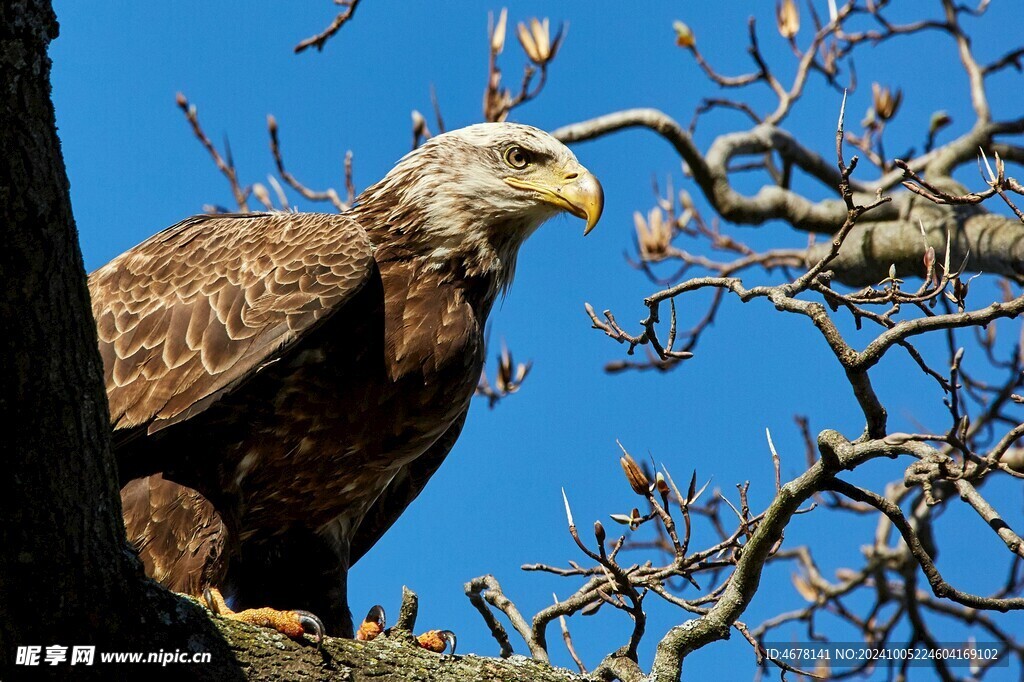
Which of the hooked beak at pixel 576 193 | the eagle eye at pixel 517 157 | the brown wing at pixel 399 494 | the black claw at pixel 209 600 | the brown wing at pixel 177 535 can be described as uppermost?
the eagle eye at pixel 517 157

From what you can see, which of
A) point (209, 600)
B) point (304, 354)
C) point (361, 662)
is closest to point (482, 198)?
point (304, 354)

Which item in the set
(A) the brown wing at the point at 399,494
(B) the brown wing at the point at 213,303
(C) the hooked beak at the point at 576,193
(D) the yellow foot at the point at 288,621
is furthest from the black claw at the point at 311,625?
(C) the hooked beak at the point at 576,193

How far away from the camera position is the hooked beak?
4484 mm

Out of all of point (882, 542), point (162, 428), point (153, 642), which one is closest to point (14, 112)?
point (153, 642)

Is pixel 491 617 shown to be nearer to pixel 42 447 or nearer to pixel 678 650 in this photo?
pixel 678 650

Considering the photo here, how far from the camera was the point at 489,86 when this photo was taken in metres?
5.99

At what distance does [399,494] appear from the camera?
16.6 feet

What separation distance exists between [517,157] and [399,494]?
5.06 ft

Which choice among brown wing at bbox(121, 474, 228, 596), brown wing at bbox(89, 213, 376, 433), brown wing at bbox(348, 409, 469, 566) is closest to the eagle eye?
brown wing at bbox(89, 213, 376, 433)

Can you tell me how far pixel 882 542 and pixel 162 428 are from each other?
4.40 m

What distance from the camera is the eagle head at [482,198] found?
454cm

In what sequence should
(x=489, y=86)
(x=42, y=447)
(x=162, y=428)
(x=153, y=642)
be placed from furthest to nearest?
(x=489, y=86)
(x=162, y=428)
(x=153, y=642)
(x=42, y=447)

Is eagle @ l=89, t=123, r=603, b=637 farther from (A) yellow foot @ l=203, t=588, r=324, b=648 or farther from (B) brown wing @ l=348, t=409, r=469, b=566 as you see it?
(B) brown wing @ l=348, t=409, r=469, b=566

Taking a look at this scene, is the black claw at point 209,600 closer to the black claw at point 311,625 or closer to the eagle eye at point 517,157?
the black claw at point 311,625
